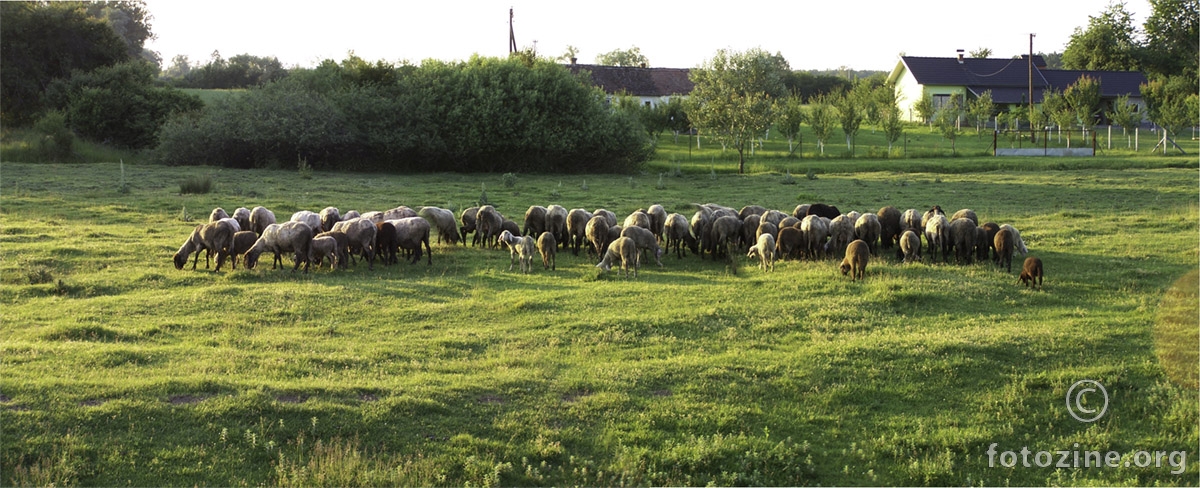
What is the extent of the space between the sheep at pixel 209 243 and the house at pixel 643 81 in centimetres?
5826

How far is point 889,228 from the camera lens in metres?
19.1

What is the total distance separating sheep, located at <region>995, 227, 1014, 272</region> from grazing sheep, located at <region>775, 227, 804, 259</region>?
350cm

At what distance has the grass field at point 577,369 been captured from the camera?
8.27m

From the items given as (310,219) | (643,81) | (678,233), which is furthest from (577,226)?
(643,81)

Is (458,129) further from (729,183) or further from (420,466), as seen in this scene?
(420,466)

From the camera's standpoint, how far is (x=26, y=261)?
635 inches

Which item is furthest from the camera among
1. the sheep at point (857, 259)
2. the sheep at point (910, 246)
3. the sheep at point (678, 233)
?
the sheep at point (678, 233)

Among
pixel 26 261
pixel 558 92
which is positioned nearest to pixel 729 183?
pixel 558 92

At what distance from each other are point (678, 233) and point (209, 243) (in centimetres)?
904

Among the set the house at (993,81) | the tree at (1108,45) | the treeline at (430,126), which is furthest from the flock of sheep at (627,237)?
the tree at (1108,45)

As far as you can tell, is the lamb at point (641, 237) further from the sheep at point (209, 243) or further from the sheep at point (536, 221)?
the sheep at point (209, 243)

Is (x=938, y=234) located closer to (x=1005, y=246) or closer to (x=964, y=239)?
(x=964, y=239)

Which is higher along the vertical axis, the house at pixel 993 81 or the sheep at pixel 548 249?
the house at pixel 993 81

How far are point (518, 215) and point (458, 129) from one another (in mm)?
19355
